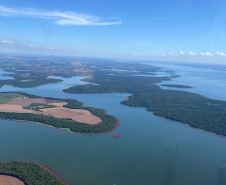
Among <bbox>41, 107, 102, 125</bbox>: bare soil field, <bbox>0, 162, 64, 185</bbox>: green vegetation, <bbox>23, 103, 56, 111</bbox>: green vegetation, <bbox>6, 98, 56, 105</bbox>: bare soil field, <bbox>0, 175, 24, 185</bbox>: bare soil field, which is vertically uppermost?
<bbox>6, 98, 56, 105</bbox>: bare soil field

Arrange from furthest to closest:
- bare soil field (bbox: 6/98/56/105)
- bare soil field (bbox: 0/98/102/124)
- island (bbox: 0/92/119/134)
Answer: bare soil field (bbox: 6/98/56/105) < bare soil field (bbox: 0/98/102/124) < island (bbox: 0/92/119/134)

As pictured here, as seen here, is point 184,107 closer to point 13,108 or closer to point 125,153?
point 125,153

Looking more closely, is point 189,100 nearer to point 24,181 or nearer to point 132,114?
point 132,114

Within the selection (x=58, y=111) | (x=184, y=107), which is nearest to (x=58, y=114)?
(x=58, y=111)

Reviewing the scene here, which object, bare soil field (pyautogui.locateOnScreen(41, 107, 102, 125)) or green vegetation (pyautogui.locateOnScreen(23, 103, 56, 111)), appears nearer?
bare soil field (pyautogui.locateOnScreen(41, 107, 102, 125))

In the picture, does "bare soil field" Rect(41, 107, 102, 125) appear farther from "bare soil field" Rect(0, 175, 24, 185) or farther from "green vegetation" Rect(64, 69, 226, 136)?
"bare soil field" Rect(0, 175, 24, 185)

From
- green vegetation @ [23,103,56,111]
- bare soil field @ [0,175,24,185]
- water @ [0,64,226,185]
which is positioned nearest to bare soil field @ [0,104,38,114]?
green vegetation @ [23,103,56,111]
